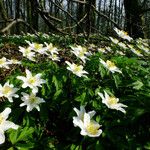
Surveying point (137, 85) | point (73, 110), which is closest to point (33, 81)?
point (73, 110)

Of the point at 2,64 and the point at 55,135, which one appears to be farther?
the point at 2,64

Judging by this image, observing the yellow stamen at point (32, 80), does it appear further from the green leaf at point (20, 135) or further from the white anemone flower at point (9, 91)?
the green leaf at point (20, 135)

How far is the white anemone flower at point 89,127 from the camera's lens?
2.14 meters

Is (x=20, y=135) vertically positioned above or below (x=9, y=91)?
below

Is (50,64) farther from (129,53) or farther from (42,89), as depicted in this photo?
(129,53)

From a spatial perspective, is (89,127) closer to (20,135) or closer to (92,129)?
(92,129)

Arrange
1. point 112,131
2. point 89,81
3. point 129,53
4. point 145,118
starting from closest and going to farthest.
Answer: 1. point 112,131
2. point 145,118
3. point 89,81
4. point 129,53

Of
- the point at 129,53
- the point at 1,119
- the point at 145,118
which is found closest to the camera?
the point at 1,119

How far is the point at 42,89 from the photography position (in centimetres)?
261

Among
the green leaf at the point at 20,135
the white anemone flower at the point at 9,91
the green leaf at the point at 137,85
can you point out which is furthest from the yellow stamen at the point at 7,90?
the green leaf at the point at 137,85

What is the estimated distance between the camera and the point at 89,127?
2.19 meters

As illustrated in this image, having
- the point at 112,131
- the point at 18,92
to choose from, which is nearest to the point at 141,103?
the point at 112,131

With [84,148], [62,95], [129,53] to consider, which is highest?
[62,95]

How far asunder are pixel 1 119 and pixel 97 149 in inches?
25.1
